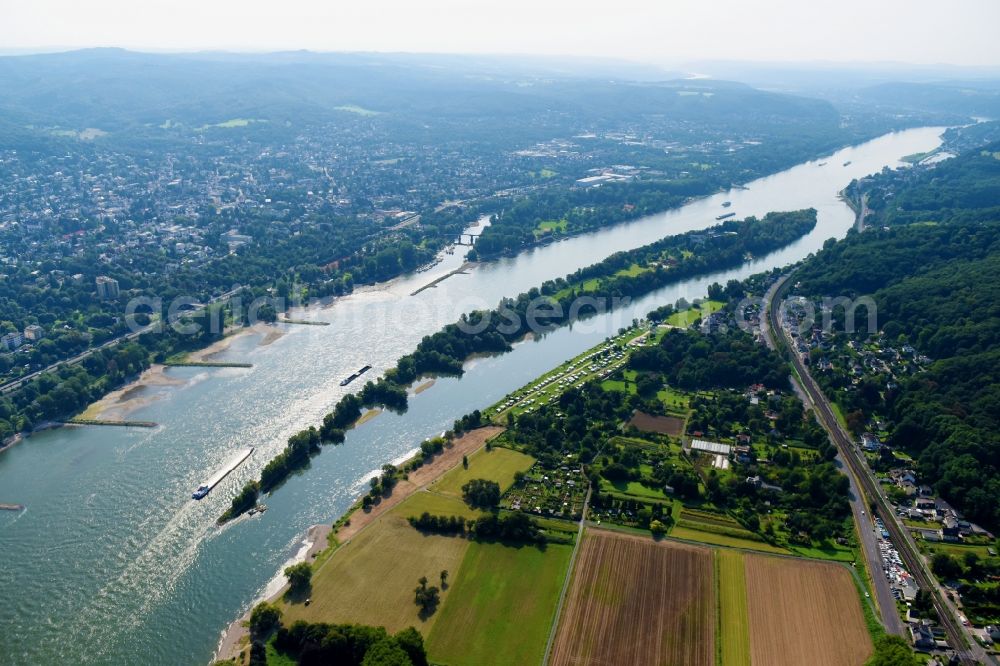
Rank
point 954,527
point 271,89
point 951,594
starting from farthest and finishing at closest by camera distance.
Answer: point 271,89, point 954,527, point 951,594

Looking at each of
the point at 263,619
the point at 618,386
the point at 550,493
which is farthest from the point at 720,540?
the point at 263,619

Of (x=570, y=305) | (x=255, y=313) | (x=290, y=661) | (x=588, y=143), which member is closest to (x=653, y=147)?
(x=588, y=143)

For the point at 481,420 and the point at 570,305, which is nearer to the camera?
the point at 481,420

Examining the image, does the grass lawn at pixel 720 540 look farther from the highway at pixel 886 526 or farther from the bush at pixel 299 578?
the bush at pixel 299 578

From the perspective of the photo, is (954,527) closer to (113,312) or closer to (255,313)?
(255,313)

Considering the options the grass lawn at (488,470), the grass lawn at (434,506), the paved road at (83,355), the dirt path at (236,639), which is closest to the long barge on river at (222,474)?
the dirt path at (236,639)

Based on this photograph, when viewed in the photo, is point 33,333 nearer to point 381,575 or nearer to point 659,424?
point 381,575

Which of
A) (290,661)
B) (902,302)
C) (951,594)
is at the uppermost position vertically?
(902,302)
